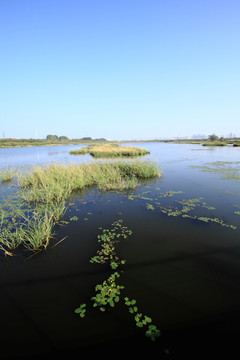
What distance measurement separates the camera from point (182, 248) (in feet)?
14.6

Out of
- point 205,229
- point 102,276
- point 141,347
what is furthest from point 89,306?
point 205,229

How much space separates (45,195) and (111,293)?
6.81m

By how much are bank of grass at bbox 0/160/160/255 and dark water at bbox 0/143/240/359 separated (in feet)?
1.66

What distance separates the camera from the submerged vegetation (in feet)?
8.34

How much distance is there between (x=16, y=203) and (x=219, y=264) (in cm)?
821

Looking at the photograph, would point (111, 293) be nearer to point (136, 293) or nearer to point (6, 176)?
point (136, 293)

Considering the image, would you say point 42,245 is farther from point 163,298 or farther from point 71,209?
point 163,298

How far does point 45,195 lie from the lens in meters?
8.62

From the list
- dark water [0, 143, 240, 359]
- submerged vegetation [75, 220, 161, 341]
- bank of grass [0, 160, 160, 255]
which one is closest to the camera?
dark water [0, 143, 240, 359]

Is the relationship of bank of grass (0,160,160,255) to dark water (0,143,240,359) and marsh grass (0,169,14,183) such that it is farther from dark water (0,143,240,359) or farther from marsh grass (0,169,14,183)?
marsh grass (0,169,14,183)

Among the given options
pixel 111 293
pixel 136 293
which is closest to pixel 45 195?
pixel 111 293

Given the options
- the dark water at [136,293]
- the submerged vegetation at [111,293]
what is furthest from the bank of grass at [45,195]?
the submerged vegetation at [111,293]

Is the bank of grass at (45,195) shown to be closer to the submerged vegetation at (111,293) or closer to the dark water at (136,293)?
the dark water at (136,293)

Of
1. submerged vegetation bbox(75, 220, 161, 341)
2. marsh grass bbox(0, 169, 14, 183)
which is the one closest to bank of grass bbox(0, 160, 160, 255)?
submerged vegetation bbox(75, 220, 161, 341)
